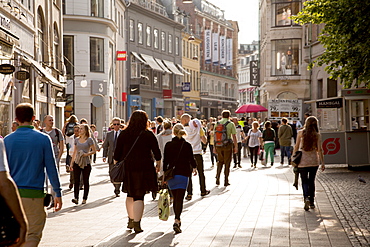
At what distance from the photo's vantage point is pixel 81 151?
14062 mm

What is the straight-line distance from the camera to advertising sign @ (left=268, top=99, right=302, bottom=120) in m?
41.1

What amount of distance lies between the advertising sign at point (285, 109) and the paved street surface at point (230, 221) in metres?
24.0

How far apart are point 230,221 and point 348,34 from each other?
19.3 feet

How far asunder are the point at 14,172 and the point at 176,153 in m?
4.48

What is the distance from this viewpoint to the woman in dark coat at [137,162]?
32.6 ft

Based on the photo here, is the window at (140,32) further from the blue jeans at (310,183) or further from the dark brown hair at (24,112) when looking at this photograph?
the dark brown hair at (24,112)

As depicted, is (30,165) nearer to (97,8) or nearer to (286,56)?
(97,8)

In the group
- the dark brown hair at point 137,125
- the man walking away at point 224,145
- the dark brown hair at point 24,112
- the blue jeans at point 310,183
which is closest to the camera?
the dark brown hair at point 24,112

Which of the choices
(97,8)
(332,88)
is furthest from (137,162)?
(97,8)

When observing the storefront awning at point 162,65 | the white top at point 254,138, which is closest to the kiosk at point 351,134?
the white top at point 254,138

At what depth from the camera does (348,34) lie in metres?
15.1

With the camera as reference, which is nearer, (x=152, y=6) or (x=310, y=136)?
(x=310, y=136)

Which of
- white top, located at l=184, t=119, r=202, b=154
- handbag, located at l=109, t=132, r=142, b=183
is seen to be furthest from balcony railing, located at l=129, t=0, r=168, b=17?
handbag, located at l=109, t=132, r=142, b=183

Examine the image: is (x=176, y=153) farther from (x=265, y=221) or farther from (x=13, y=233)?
(x=13, y=233)
